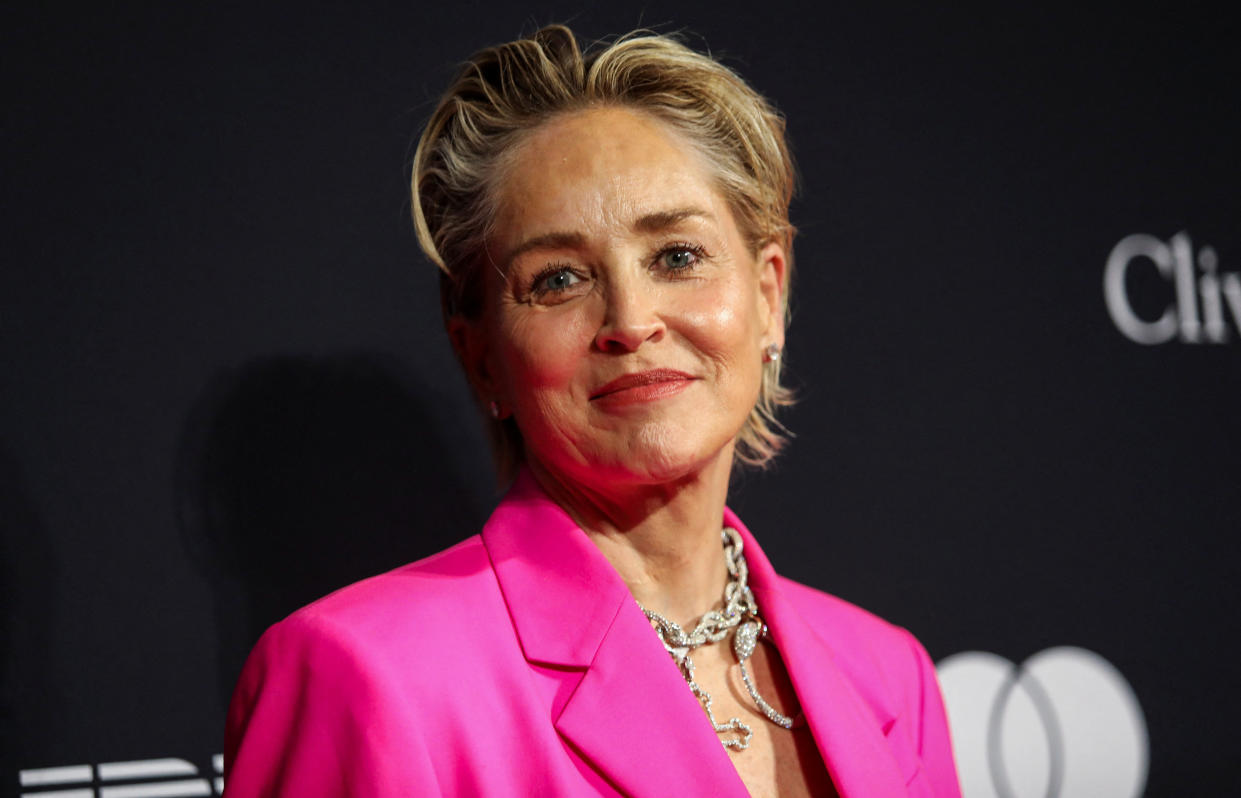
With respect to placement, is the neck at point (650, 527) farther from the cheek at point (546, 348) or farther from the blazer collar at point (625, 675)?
the cheek at point (546, 348)

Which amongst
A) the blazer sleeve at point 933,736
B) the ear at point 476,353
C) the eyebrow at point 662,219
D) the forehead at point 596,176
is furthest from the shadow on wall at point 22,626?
the blazer sleeve at point 933,736

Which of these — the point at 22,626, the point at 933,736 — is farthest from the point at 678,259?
the point at 22,626

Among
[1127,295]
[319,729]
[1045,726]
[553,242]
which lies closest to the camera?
[319,729]

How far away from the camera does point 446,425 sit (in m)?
1.92

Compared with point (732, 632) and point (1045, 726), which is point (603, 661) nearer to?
point (732, 632)

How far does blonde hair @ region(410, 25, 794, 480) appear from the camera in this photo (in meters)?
1.52

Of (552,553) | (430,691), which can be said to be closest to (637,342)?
(552,553)

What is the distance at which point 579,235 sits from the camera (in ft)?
4.70

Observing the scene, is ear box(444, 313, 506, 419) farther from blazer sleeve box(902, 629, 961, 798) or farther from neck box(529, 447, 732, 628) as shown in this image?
blazer sleeve box(902, 629, 961, 798)

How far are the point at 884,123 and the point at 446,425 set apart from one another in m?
0.92

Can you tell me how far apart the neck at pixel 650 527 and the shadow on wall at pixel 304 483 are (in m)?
0.37

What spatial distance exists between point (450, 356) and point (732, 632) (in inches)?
25.0

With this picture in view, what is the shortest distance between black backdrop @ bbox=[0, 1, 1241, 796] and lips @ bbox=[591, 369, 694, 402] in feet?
1.80

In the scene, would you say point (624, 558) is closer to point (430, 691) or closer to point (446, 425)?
point (430, 691)
